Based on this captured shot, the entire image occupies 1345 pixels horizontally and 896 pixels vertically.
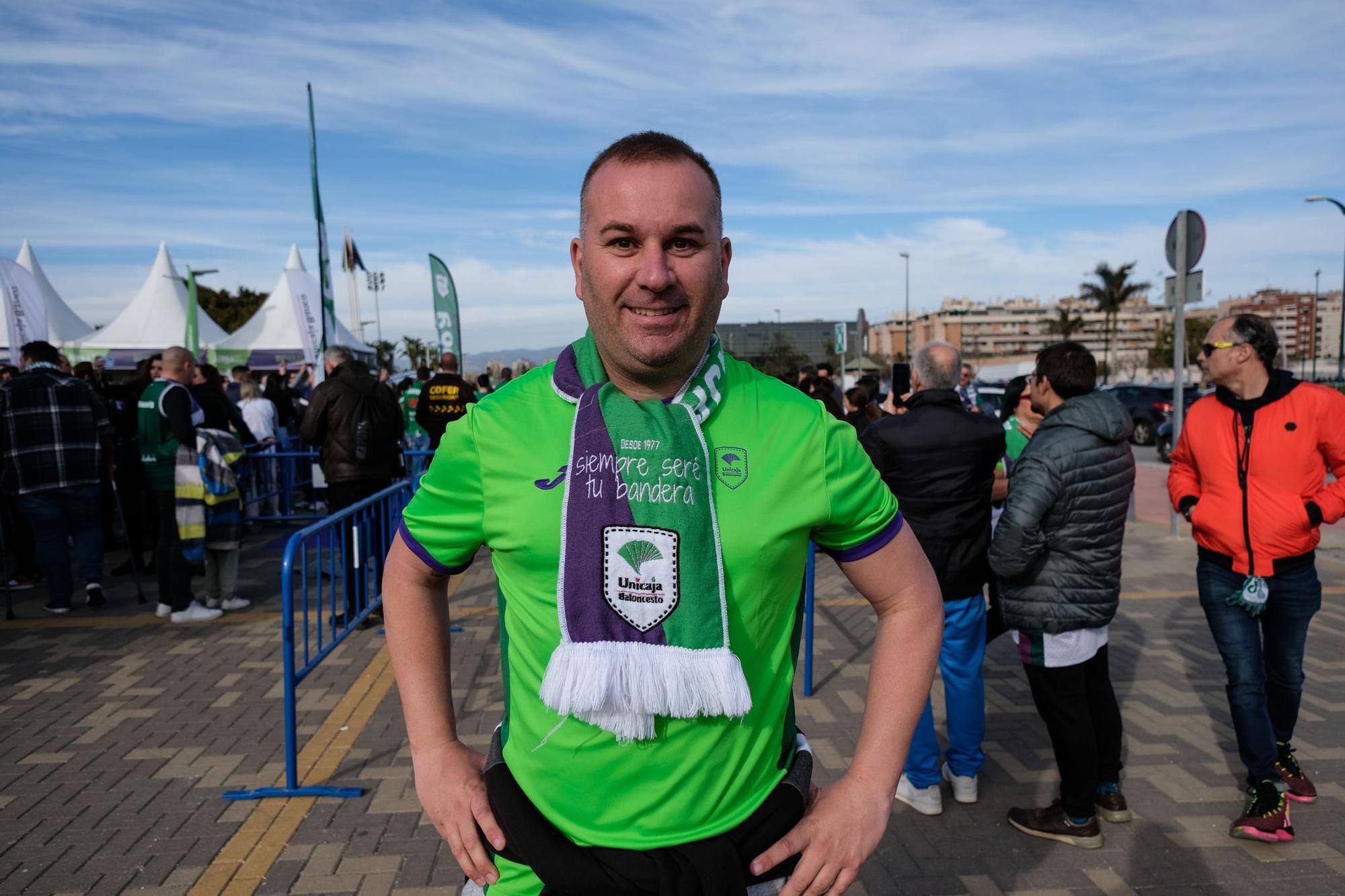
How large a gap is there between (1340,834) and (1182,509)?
146cm

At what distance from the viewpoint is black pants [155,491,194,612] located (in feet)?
22.7

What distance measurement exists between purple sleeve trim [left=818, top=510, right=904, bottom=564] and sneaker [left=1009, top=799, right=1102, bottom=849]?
2.94m

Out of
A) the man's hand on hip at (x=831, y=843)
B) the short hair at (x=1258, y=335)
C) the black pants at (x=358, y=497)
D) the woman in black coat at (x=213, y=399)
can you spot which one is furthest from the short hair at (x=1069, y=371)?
the woman in black coat at (x=213, y=399)

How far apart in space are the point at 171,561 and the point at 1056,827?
649 cm

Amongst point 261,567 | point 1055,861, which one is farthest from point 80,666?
point 1055,861

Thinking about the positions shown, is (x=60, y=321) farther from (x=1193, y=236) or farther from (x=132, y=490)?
(x=1193, y=236)

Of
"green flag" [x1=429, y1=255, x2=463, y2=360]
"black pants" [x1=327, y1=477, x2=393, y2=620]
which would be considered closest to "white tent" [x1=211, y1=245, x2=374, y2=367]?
"green flag" [x1=429, y1=255, x2=463, y2=360]

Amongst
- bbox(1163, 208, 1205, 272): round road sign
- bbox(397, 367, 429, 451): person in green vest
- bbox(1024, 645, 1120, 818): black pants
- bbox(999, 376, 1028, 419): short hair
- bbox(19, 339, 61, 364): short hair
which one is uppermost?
bbox(1163, 208, 1205, 272): round road sign

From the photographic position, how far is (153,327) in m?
27.4

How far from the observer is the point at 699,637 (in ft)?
4.50

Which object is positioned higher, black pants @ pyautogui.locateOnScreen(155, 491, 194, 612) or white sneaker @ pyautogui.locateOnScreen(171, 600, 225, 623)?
black pants @ pyautogui.locateOnScreen(155, 491, 194, 612)

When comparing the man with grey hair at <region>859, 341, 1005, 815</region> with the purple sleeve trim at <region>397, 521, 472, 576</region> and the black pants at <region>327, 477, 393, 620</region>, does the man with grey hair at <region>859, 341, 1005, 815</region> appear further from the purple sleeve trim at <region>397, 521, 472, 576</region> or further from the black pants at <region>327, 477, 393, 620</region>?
the black pants at <region>327, 477, 393, 620</region>

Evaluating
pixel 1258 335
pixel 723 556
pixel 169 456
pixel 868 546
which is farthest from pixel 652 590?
pixel 169 456

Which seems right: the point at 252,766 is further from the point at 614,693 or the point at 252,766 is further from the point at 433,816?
the point at 614,693
